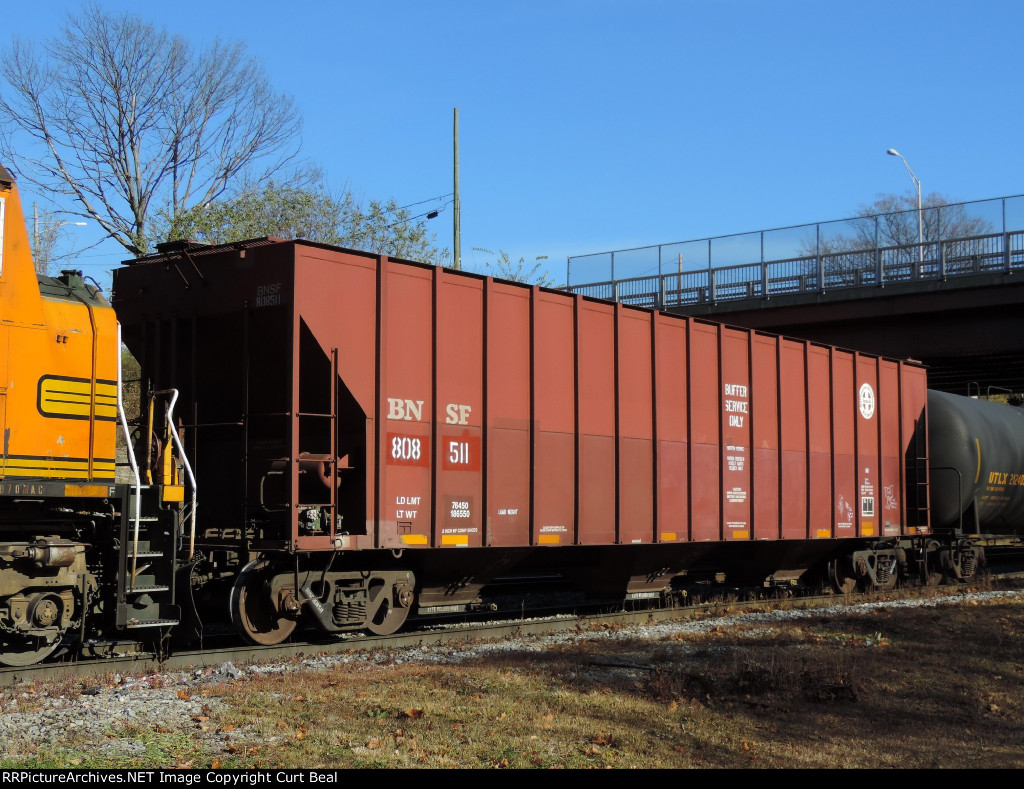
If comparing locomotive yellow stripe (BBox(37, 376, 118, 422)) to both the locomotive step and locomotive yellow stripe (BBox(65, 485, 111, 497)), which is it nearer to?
locomotive yellow stripe (BBox(65, 485, 111, 497))

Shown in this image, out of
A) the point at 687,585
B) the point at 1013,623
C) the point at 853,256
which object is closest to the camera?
the point at 1013,623

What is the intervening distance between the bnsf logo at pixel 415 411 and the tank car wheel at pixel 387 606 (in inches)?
76.3

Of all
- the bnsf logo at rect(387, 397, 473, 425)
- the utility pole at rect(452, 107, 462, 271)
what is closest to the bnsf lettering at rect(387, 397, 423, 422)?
the bnsf logo at rect(387, 397, 473, 425)

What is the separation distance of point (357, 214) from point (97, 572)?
A: 2595cm

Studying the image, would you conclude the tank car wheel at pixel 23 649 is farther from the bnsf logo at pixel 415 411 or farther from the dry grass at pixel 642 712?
the bnsf logo at pixel 415 411

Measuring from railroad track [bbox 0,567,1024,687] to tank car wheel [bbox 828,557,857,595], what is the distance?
2.77 feet

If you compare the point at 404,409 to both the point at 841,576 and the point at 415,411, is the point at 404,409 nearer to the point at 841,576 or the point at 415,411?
the point at 415,411

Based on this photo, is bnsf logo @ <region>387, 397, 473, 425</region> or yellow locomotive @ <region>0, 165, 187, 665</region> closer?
yellow locomotive @ <region>0, 165, 187, 665</region>

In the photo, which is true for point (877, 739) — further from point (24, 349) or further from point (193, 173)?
point (193, 173)

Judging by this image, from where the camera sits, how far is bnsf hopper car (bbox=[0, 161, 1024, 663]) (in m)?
9.27

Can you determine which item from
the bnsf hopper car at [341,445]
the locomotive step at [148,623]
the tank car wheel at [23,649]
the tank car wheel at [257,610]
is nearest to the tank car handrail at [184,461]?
the bnsf hopper car at [341,445]

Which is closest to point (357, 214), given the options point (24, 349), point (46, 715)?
point (24, 349)

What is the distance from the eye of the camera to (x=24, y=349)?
8.91 meters

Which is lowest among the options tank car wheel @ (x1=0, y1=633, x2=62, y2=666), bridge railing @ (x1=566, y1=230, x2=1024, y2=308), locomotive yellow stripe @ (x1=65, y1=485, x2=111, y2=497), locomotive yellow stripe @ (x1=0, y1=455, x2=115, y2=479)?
tank car wheel @ (x1=0, y1=633, x2=62, y2=666)
